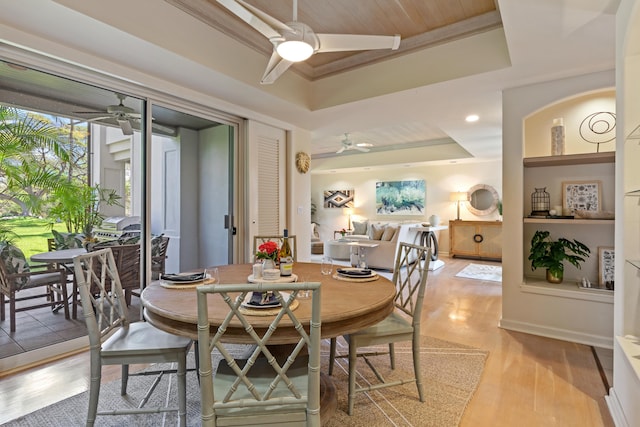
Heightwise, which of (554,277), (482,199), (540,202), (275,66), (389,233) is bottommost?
(554,277)

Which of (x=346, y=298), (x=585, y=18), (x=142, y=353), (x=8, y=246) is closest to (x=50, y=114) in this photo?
(x=8, y=246)

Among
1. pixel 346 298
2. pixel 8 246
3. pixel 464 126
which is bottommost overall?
pixel 346 298

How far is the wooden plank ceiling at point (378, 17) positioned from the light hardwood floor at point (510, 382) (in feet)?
9.05

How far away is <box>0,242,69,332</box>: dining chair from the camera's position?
2404mm

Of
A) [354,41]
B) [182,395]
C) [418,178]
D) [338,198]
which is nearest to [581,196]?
[354,41]

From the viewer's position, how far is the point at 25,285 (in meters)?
2.55

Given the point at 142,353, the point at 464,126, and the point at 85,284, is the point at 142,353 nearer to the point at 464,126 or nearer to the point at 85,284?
the point at 85,284

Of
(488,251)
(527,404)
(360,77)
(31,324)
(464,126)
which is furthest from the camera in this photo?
(488,251)

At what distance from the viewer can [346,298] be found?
1.64 m

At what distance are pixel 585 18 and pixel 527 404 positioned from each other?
8.16 ft

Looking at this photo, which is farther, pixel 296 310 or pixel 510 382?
pixel 510 382

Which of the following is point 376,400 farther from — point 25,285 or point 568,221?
point 25,285

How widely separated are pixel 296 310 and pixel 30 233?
240 cm

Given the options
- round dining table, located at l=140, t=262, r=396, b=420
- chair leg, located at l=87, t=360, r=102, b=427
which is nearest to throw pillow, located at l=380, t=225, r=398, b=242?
round dining table, located at l=140, t=262, r=396, b=420
